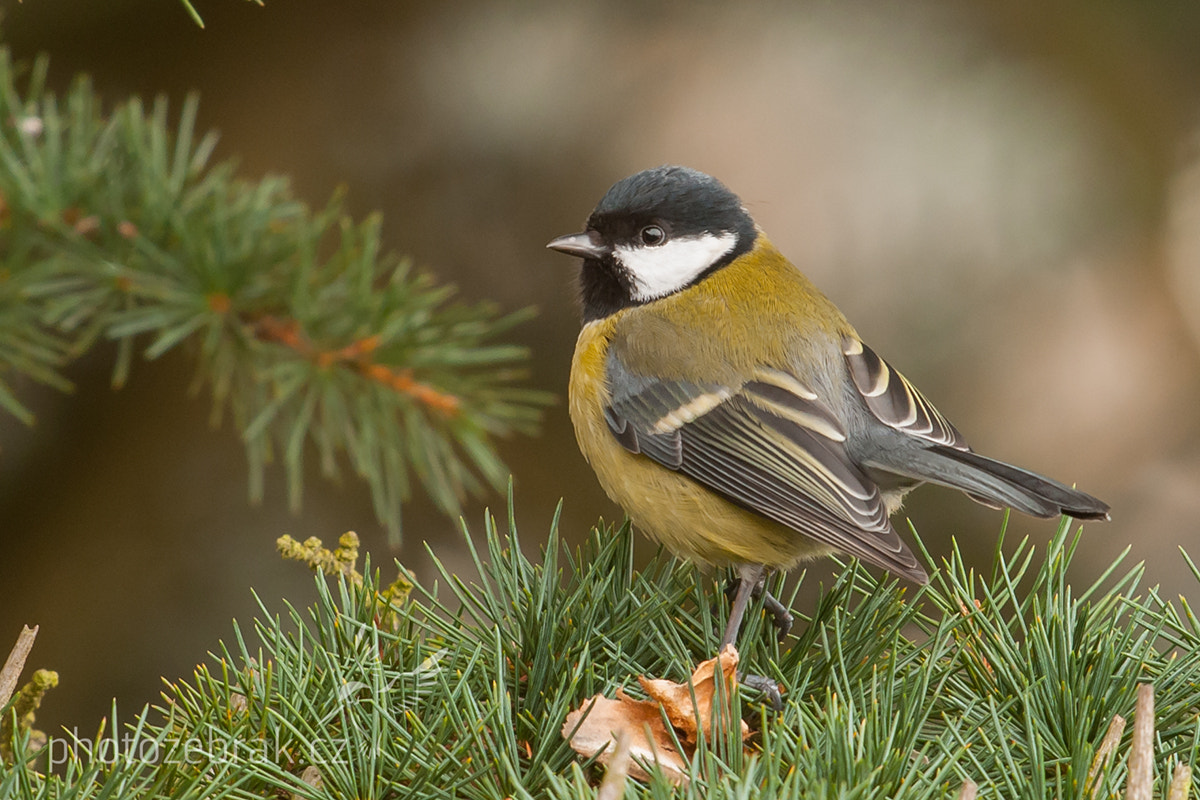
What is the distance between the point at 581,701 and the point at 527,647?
0.07 metres

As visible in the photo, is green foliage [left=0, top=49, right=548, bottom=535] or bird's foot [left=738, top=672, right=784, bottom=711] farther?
green foliage [left=0, top=49, right=548, bottom=535]

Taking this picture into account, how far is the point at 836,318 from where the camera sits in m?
1.54

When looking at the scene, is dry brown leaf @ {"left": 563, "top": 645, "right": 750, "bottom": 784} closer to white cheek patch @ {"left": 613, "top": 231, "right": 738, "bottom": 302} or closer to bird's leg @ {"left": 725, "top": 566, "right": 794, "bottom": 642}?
bird's leg @ {"left": 725, "top": 566, "right": 794, "bottom": 642}

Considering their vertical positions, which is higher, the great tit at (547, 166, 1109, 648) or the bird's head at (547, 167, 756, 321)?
the bird's head at (547, 167, 756, 321)

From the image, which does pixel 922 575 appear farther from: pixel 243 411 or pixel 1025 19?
pixel 1025 19

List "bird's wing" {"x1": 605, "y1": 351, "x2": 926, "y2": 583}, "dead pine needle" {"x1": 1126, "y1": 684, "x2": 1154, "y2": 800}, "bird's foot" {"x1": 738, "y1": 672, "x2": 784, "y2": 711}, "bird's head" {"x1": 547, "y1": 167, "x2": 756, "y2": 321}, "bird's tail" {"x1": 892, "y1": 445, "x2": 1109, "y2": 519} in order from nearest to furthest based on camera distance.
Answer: "dead pine needle" {"x1": 1126, "y1": 684, "x2": 1154, "y2": 800}
"bird's foot" {"x1": 738, "y1": 672, "x2": 784, "y2": 711}
"bird's tail" {"x1": 892, "y1": 445, "x2": 1109, "y2": 519}
"bird's wing" {"x1": 605, "y1": 351, "x2": 926, "y2": 583}
"bird's head" {"x1": 547, "y1": 167, "x2": 756, "y2": 321}

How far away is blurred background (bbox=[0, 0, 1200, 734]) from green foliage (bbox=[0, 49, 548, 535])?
0.56 m

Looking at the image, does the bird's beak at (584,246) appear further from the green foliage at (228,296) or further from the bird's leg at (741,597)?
the bird's leg at (741,597)

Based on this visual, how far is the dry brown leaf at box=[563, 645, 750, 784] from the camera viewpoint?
724 mm

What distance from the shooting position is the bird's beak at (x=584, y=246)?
1.61 metres

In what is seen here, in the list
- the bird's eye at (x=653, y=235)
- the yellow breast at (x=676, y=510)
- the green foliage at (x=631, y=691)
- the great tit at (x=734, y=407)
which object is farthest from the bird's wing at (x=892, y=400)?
the green foliage at (x=631, y=691)

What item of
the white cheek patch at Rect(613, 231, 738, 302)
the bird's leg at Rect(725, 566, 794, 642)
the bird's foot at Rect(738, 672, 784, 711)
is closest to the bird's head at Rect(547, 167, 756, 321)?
the white cheek patch at Rect(613, 231, 738, 302)

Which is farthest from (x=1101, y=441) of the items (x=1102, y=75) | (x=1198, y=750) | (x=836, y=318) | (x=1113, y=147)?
(x=1198, y=750)

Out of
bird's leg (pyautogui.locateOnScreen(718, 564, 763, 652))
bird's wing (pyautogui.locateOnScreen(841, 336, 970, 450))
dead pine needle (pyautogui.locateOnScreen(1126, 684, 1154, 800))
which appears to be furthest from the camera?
bird's wing (pyautogui.locateOnScreen(841, 336, 970, 450))
